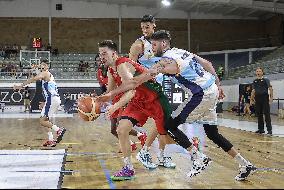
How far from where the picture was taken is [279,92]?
2483 cm

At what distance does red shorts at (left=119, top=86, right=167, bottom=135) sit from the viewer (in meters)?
6.16

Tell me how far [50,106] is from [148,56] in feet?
13.0

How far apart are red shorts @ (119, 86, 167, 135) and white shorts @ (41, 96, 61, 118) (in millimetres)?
4794

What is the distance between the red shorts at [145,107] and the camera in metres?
6.16

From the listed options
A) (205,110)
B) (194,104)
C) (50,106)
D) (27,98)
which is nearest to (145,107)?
(194,104)

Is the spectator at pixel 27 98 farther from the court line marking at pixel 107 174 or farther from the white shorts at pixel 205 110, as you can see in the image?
the white shorts at pixel 205 110

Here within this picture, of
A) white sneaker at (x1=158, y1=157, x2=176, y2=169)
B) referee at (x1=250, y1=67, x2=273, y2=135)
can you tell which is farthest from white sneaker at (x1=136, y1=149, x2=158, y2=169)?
referee at (x1=250, y1=67, x2=273, y2=135)

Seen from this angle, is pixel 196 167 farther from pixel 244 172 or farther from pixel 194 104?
pixel 194 104

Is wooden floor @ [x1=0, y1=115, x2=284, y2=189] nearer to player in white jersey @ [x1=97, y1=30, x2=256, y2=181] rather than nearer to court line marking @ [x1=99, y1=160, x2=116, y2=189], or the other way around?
court line marking @ [x1=99, y1=160, x2=116, y2=189]

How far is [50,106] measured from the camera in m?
10.7

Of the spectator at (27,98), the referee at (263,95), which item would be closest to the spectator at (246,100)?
the referee at (263,95)

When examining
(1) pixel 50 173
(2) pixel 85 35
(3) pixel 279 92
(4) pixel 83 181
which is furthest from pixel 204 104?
(2) pixel 85 35

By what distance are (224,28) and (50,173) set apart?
3571cm

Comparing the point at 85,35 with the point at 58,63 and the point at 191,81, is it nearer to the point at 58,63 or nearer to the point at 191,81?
the point at 58,63
